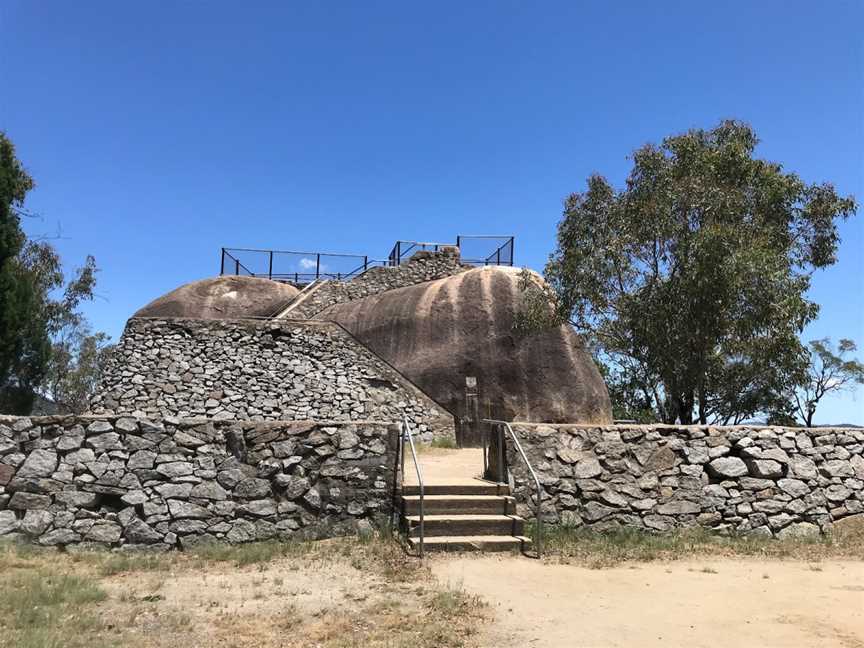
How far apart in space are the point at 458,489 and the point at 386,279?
1552cm

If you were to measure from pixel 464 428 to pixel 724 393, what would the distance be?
6866 mm

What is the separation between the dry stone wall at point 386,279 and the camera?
24.2 meters

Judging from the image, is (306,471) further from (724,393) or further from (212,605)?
(724,393)

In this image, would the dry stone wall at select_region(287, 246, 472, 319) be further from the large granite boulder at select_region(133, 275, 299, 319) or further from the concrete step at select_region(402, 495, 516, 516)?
the concrete step at select_region(402, 495, 516, 516)

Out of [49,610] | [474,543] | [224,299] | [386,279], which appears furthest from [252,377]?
[49,610]

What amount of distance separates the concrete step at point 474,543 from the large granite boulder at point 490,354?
9.34 metres

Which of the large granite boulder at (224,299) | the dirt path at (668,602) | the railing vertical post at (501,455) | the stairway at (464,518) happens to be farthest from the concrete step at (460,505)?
the large granite boulder at (224,299)

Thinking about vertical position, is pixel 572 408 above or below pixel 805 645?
above

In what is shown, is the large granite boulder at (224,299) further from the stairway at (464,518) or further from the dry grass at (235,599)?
the dry grass at (235,599)

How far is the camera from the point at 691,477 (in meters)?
10.3

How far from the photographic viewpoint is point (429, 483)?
32.4 ft

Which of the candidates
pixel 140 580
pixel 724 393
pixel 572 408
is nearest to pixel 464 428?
pixel 572 408

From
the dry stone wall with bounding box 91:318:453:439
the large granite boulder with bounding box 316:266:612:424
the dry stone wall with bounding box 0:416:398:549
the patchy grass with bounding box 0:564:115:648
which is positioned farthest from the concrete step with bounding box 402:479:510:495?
the dry stone wall with bounding box 91:318:453:439

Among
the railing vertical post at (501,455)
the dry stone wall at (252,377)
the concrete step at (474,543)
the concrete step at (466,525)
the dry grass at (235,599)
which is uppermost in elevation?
the dry stone wall at (252,377)
